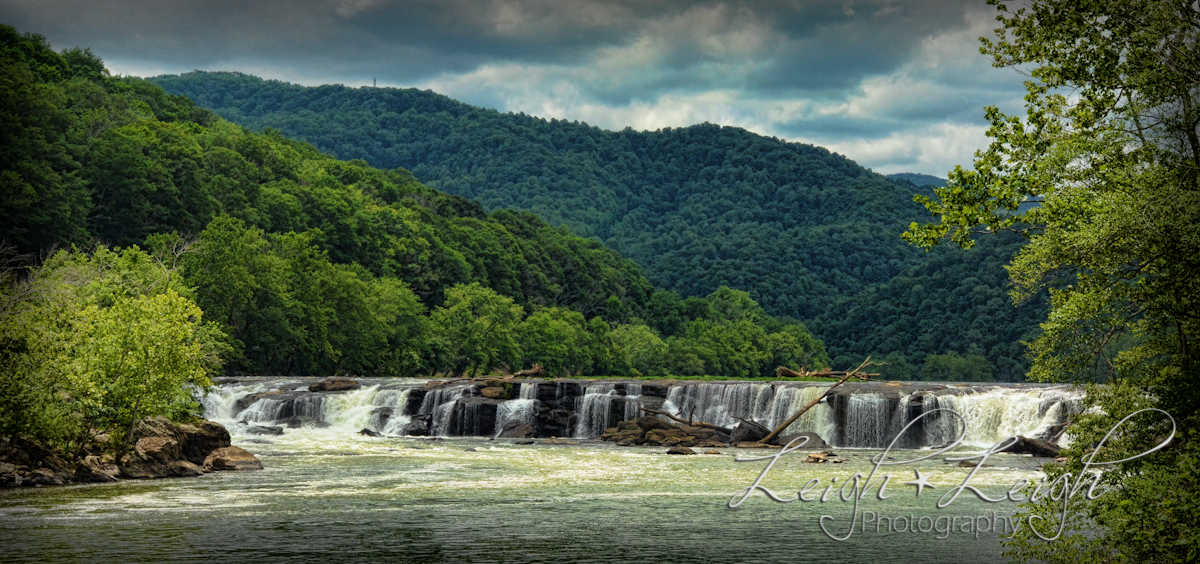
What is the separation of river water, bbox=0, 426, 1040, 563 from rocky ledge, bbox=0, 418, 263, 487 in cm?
102

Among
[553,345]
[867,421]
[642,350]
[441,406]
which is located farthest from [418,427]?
[642,350]

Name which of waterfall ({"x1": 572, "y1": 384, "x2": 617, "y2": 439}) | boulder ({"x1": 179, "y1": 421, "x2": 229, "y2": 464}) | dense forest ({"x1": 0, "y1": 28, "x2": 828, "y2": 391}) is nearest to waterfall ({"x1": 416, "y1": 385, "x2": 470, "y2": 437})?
waterfall ({"x1": 572, "y1": 384, "x2": 617, "y2": 439})

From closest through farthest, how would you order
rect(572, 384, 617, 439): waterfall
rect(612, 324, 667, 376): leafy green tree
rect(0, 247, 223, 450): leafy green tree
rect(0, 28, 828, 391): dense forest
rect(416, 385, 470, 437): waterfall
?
A: rect(0, 247, 223, 450): leafy green tree < rect(572, 384, 617, 439): waterfall < rect(416, 385, 470, 437): waterfall < rect(0, 28, 828, 391): dense forest < rect(612, 324, 667, 376): leafy green tree

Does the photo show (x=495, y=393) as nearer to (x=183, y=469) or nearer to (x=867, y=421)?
(x=867, y=421)

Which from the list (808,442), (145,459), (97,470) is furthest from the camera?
(808,442)

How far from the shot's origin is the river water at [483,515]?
18500 mm

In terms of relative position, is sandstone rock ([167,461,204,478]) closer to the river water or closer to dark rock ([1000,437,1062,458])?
the river water

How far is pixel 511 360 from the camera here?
8944 cm

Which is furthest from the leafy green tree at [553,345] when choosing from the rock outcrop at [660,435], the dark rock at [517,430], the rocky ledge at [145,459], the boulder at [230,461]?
the rocky ledge at [145,459]

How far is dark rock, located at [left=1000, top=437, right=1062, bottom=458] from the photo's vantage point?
1503 inches

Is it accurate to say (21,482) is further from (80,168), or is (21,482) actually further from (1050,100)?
(80,168)

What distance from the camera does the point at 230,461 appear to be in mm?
32500

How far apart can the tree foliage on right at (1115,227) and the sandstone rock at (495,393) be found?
126 feet

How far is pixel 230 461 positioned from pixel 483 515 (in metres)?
12.9
